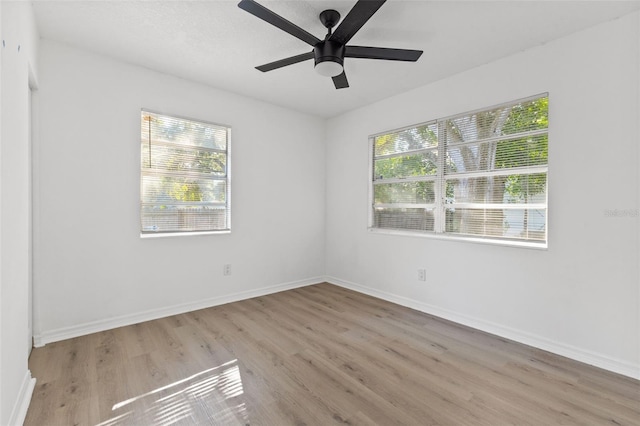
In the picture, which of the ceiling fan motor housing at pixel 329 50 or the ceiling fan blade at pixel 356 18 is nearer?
the ceiling fan blade at pixel 356 18

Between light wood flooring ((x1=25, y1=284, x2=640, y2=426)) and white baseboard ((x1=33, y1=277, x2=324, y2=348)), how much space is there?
0.10 m

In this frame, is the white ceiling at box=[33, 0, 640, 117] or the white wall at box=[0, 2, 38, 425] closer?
the white wall at box=[0, 2, 38, 425]

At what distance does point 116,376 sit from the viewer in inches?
82.0

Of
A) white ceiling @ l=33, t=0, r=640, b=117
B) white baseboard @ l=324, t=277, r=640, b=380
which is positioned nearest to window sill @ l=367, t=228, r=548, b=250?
white baseboard @ l=324, t=277, r=640, b=380

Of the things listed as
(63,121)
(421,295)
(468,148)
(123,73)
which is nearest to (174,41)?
(123,73)

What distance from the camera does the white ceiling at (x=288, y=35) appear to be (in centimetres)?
212

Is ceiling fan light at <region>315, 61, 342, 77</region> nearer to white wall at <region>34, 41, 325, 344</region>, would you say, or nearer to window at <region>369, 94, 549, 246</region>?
window at <region>369, 94, 549, 246</region>

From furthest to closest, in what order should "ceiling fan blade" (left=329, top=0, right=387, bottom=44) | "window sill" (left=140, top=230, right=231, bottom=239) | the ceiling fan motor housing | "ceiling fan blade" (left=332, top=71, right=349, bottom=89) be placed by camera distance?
1. "window sill" (left=140, top=230, right=231, bottom=239)
2. "ceiling fan blade" (left=332, top=71, right=349, bottom=89)
3. the ceiling fan motor housing
4. "ceiling fan blade" (left=329, top=0, right=387, bottom=44)

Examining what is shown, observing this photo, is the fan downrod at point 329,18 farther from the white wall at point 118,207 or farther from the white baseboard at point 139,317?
the white baseboard at point 139,317

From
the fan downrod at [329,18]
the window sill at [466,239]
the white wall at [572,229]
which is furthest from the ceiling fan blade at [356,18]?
the window sill at [466,239]

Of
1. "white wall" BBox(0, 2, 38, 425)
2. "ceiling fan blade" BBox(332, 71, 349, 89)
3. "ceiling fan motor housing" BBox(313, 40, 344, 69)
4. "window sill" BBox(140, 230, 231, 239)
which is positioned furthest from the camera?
"window sill" BBox(140, 230, 231, 239)

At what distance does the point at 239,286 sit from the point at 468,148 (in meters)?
3.19

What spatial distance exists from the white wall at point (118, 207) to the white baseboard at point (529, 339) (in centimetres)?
190

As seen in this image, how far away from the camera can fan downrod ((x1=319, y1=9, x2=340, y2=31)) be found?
2.14 m
